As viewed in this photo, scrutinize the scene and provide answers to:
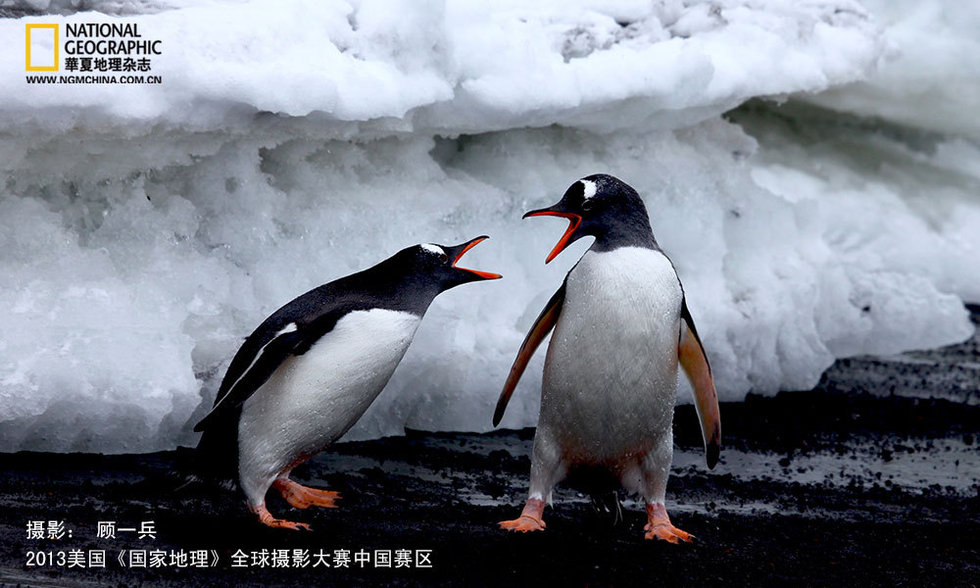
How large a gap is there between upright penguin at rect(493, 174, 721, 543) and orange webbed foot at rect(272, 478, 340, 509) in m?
0.56

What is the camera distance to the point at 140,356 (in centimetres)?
398

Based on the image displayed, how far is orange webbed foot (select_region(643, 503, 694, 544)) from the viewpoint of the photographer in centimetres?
338

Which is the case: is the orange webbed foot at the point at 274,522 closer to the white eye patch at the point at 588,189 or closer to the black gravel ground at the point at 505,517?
the black gravel ground at the point at 505,517

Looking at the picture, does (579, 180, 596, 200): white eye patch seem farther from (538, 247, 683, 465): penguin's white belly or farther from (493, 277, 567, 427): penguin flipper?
(493, 277, 567, 427): penguin flipper

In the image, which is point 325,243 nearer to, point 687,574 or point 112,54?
point 112,54

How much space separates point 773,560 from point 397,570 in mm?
1043

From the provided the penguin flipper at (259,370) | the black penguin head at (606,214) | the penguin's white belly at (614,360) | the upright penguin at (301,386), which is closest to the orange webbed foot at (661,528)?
the penguin's white belly at (614,360)

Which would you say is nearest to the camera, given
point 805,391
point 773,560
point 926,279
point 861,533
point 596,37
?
point 773,560

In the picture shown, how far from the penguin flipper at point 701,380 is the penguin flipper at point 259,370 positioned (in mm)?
1153

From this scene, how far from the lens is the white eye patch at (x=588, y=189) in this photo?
11.5 feet

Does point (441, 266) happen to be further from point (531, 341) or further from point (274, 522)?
point (274, 522)

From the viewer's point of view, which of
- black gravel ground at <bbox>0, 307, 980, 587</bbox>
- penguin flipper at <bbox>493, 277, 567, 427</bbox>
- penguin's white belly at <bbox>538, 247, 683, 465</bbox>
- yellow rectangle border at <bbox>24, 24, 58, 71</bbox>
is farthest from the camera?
yellow rectangle border at <bbox>24, 24, 58, 71</bbox>

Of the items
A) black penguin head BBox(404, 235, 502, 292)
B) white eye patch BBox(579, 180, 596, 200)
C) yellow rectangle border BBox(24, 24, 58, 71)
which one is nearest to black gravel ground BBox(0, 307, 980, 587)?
black penguin head BBox(404, 235, 502, 292)

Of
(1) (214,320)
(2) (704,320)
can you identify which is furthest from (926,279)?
(1) (214,320)
